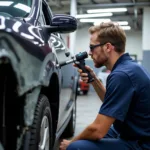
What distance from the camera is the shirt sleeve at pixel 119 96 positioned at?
1.89 m

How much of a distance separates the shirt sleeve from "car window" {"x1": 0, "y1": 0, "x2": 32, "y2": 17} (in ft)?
2.54

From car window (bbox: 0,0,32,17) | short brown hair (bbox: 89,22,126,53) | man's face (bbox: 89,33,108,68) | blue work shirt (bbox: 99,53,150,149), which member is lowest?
blue work shirt (bbox: 99,53,150,149)

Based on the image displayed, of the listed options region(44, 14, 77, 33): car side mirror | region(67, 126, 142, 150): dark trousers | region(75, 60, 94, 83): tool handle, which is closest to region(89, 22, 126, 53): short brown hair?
region(44, 14, 77, 33): car side mirror

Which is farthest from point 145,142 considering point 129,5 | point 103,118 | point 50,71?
point 129,5

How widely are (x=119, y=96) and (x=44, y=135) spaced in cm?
56

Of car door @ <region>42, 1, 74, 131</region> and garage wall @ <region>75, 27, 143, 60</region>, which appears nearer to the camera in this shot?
car door @ <region>42, 1, 74, 131</region>

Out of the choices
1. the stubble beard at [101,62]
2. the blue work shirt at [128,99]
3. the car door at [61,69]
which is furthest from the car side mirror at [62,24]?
the blue work shirt at [128,99]

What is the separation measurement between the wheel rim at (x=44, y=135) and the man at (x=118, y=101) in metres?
0.15

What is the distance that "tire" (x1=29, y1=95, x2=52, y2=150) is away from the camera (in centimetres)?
175

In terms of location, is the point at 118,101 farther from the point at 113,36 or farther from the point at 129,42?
the point at 129,42

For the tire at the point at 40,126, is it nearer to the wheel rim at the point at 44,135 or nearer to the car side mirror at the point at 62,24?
the wheel rim at the point at 44,135

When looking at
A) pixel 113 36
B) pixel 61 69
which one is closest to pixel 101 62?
pixel 113 36

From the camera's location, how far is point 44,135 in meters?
2.02

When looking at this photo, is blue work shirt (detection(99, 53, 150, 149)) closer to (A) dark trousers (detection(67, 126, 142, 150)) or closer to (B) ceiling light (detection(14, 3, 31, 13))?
(A) dark trousers (detection(67, 126, 142, 150))
